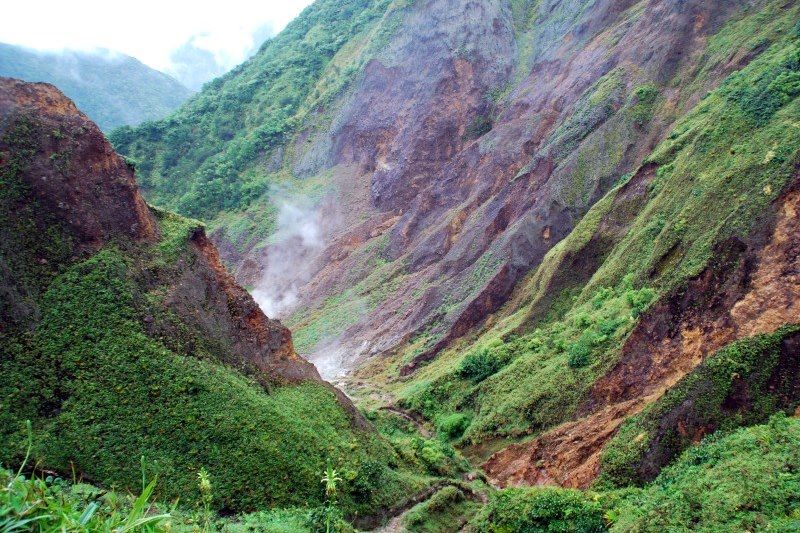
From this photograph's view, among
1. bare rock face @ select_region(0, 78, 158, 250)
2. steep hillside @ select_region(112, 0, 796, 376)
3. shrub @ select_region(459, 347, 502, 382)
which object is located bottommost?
shrub @ select_region(459, 347, 502, 382)

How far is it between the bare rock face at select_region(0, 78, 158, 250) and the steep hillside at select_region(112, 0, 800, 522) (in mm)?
13968

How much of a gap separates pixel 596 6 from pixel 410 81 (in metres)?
17.7

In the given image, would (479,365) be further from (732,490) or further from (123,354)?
(123,354)

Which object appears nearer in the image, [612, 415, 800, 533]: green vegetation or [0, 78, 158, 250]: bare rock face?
[612, 415, 800, 533]: green vegetation

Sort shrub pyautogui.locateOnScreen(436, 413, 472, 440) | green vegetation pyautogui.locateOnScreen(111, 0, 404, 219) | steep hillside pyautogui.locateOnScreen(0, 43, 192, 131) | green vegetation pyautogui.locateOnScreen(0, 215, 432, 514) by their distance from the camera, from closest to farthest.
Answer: green vegetation pyautogui.locateOnScreen(0, 215, 432, 514), shrub pyautogui.locateOnScreen(436, 413, 472, 440), green vegetation pyautogui.locateOnScreen(111, 0, 404, 219), steep hillside pyautogui.locateOnScreen(0, 43, 192, 131)

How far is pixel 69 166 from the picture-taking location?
14883 millimetres

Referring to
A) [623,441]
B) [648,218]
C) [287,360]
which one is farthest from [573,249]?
[287,360]

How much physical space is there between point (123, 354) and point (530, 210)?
83.4 ft

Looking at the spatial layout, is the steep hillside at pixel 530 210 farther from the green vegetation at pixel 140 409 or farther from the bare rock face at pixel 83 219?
the bare rock face at pixel 83 219

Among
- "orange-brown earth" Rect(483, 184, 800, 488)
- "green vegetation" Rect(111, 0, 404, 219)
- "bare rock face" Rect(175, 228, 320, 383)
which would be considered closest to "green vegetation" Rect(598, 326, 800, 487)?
"orange-brown earth" Rect(483, 184, 800, 488)

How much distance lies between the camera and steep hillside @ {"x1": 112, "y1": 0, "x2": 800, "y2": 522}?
16.6 meters

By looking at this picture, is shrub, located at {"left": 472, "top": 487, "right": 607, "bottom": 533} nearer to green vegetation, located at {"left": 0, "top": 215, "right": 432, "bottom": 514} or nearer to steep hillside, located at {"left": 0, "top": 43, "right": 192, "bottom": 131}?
green vegetation, located at {"left": 0, "top": 215, "right": 432, "bottom": 514}

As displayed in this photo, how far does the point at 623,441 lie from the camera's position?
15.9m

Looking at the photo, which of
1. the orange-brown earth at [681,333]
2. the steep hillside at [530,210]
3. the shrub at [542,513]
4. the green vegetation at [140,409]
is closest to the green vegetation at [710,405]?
the steep hillside at [530,210]
